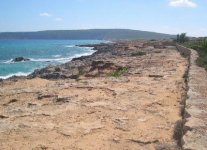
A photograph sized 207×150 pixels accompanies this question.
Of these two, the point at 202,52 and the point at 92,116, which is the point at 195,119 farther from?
the point at 202,52

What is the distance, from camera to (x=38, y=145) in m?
5.98

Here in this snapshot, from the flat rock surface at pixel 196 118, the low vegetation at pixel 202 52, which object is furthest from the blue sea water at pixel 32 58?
the flat rock surface at pixel 196 118

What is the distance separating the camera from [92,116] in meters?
7.71

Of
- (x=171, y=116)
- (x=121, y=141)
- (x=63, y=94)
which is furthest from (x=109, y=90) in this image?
(x=121, y=141)

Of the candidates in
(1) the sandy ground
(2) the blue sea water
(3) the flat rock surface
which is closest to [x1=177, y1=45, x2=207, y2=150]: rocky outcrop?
(3) the flat rock surface

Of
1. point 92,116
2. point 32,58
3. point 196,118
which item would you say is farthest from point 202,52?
point 32,58

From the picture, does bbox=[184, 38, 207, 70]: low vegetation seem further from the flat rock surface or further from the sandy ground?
the flat rock surface

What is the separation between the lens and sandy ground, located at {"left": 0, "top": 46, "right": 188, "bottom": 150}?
20.0ft

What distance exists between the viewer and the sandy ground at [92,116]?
6105mm

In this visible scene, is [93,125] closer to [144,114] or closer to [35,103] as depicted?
[144,114]

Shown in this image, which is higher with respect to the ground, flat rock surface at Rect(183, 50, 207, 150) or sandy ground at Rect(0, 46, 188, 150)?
flat rock surface at Rect(183, 50, 207, 150)

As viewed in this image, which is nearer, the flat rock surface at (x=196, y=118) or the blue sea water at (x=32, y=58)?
the flat rock surface at (x=196, y=118)

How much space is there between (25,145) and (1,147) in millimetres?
399

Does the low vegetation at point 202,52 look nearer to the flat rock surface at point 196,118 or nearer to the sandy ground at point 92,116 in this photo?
the sandy ground at point 92,116
